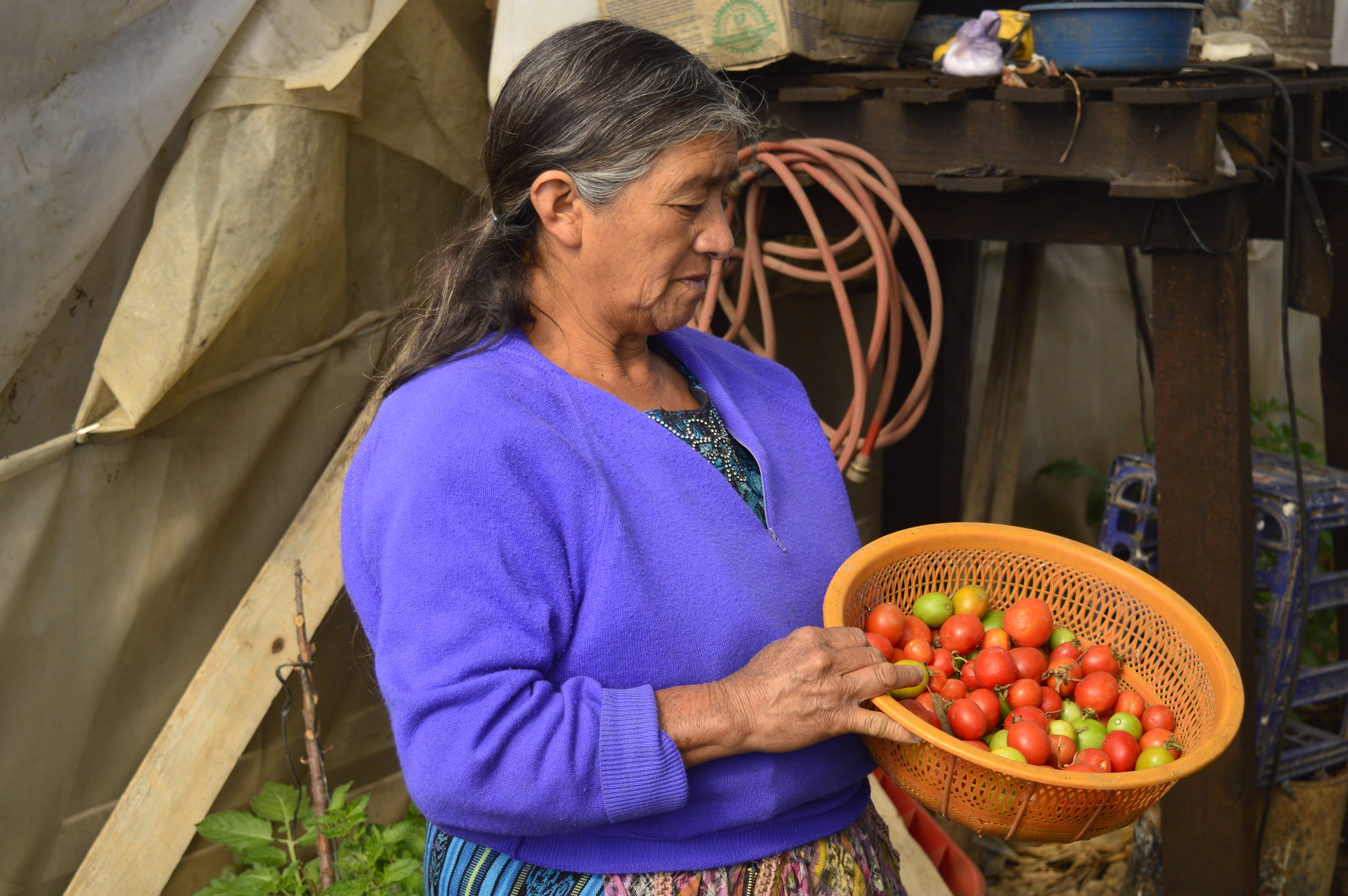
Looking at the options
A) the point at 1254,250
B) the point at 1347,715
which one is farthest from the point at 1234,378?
the point at 1254,250

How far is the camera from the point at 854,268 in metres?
2.49

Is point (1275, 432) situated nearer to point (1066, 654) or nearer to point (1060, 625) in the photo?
point (1060, 625)

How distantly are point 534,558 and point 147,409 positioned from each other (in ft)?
4.00

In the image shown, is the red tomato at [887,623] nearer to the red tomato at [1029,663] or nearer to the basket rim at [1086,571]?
the basket rim at [1086,571]

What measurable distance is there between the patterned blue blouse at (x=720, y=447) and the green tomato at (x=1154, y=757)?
1.89 feet

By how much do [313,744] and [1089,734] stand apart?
4.82ft

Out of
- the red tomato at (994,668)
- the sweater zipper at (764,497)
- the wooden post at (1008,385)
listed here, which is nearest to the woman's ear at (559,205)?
the sweater zipper at (764,497)

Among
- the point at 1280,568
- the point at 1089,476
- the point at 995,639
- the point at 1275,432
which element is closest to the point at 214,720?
the point at 995,639

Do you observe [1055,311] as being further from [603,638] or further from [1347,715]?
[603,638]

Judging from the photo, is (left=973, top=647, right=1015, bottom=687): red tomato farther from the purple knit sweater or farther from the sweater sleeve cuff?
the sweater sleeve cuff

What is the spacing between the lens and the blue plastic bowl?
7.79 ft

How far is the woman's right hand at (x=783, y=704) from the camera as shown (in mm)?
1279

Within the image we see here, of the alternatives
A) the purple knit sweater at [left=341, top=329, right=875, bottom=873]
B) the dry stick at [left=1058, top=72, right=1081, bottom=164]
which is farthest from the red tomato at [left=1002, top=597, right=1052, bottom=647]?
the dry stick at [left=1058, top=72, right=1081, bottom=164]

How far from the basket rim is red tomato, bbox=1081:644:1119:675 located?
0.10m
